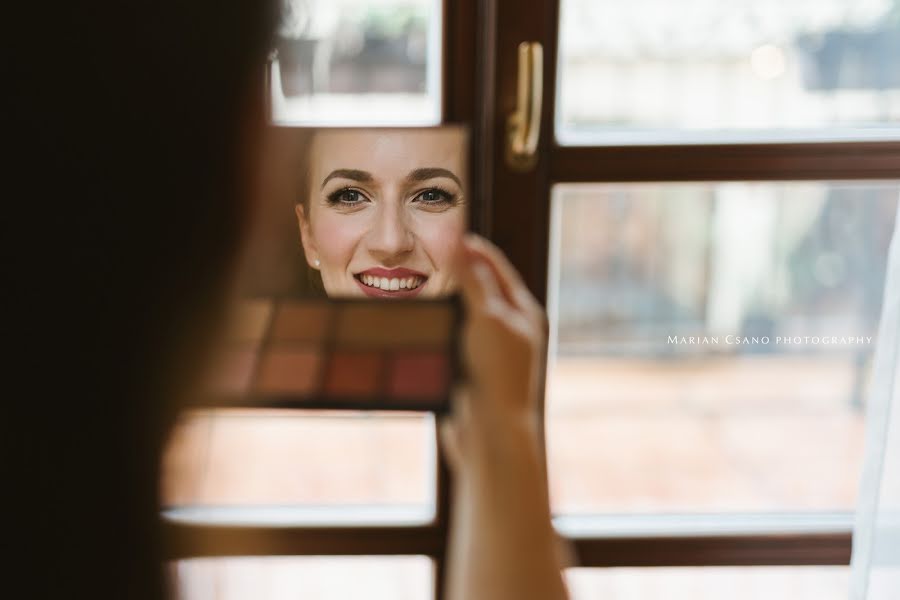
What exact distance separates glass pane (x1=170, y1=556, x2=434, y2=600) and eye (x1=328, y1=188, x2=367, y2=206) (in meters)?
0.49

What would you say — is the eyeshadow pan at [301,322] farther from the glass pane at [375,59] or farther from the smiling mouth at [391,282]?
the glass pane at [375,59]

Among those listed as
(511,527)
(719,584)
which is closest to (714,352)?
(719,584)

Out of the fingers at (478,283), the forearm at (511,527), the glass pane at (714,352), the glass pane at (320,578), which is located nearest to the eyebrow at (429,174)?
the fingers at (478,283)

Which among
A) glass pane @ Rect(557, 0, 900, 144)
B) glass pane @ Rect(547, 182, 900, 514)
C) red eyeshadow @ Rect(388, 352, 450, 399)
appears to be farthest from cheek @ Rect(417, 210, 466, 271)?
glass pane @ Rect(547, 182, 900, 514)

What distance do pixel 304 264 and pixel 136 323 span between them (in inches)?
16.4

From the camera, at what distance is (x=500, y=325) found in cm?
45

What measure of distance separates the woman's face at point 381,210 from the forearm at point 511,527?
31 centimetres

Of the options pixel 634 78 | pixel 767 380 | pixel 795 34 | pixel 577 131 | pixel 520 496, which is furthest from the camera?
pixel 767 380

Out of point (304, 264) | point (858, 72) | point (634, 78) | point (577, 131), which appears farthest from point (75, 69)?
point (634, 78)

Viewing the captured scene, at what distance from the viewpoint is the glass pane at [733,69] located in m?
0.90

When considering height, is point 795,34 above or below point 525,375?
above

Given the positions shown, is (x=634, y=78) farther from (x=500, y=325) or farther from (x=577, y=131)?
(x=500, y=325)

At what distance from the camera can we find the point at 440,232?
716 millimetres

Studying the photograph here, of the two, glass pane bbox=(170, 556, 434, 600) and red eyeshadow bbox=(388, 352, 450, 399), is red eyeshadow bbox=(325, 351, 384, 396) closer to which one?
red eyeshadow bbox=(388, 352, 450, 399)
